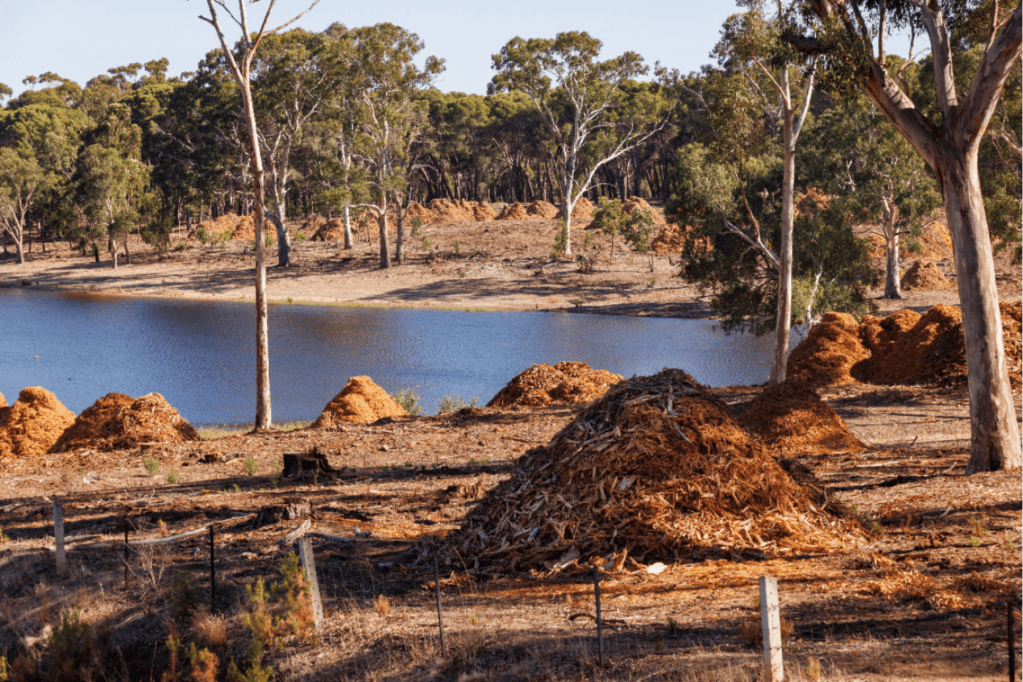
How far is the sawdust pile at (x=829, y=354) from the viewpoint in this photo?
879 inches

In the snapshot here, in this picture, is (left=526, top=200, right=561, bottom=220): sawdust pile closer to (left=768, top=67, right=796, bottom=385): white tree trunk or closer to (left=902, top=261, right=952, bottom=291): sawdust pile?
(left=902, top=261, right=952, bottom=291): sawdust pile

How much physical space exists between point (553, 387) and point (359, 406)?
14.6 ft

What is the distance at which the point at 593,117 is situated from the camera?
63.7 metres

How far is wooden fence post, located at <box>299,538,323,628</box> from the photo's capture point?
7441 mm

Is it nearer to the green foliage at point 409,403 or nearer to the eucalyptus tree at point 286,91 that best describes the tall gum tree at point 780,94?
the green foliage at point 409,403

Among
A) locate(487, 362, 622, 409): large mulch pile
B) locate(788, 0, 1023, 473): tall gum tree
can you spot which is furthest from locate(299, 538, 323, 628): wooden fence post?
locate(487, 362, 622, 409): large mulch pile

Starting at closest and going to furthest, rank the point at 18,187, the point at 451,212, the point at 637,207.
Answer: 1. the point at 637,207
2. the point at 18,187
3. the point at 451,212

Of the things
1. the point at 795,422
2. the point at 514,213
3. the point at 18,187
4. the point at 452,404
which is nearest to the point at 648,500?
the point at 795,422

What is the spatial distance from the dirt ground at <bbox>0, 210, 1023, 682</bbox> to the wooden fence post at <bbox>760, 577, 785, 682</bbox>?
0.79ft

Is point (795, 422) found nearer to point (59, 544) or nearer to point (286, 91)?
point (59, 544)

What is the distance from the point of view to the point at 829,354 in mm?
22781

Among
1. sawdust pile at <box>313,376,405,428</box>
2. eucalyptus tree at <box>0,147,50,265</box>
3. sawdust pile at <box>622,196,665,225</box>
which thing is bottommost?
sawdust pile at <box>313,376,405,428</box>

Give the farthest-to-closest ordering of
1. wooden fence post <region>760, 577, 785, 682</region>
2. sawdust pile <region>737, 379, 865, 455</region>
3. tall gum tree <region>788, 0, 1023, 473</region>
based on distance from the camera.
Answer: sawdust pile <region>737, 379, 865, 455</region> < tall gum tree <region>788, 0, 1023, 473</region> < wooden fence post <region>760, 577, 785, 682</region>

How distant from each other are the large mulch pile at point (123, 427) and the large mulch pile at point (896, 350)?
12805mm
